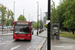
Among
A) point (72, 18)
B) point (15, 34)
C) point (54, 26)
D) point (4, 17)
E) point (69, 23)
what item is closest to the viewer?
point (15, 34)

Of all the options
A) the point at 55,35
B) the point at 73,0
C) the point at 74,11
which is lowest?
the point at 55,35

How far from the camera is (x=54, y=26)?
79.2 feet

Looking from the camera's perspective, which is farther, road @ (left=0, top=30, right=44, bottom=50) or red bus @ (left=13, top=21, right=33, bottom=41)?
red bus @ (left=13, top=21, right=33, bottom=41)

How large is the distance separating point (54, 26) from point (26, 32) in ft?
20.3

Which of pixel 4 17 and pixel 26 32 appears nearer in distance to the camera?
pixel 26 32

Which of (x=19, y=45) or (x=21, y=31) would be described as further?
(x=21, y=31)

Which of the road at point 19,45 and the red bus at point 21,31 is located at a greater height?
the red bus at point 21,31

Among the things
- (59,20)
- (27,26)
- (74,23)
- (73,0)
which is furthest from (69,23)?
(59,20)

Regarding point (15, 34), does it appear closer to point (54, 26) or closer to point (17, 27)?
point (17, 27)

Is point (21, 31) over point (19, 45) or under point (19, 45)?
over

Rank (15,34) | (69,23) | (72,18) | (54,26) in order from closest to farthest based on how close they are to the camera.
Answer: (15,34) < (54,26) < (72,18) < (69,23)

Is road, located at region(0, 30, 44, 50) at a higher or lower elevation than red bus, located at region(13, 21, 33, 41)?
lower

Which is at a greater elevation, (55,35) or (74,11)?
(74,11)

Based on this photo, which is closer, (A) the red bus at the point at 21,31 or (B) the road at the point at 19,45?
(B) the road at the point at 19,45
